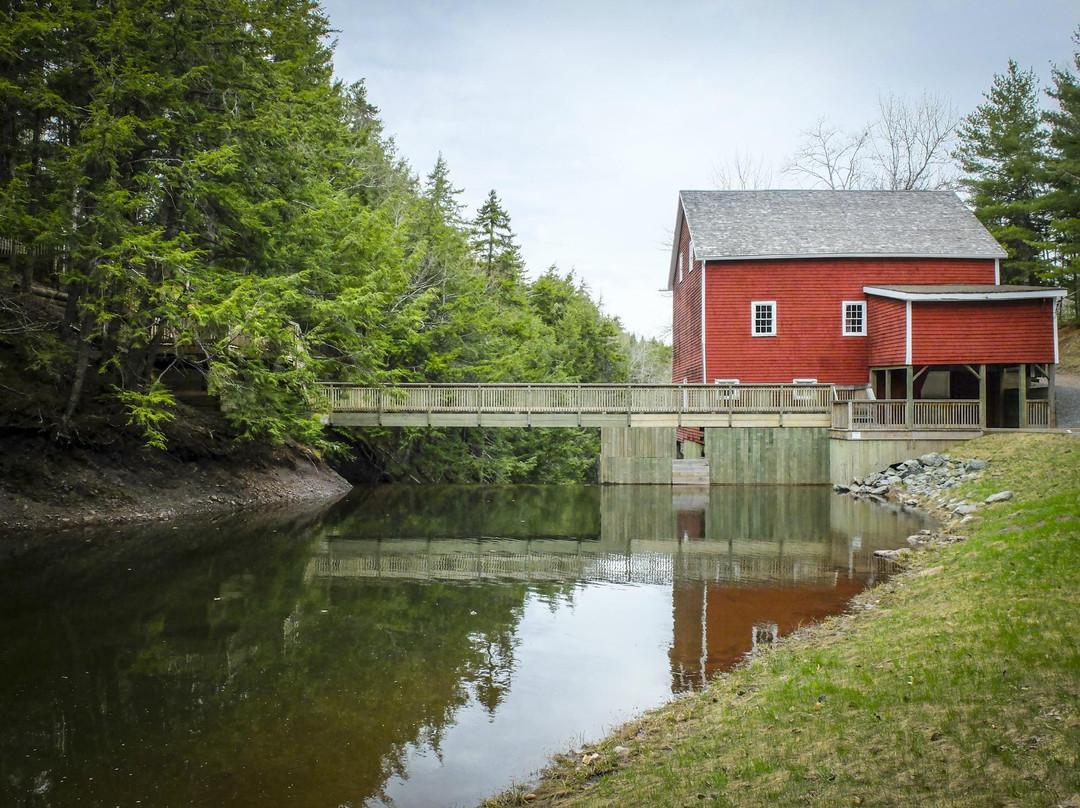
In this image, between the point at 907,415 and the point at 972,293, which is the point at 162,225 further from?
the point at 972,293

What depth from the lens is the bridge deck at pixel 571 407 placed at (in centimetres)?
2316


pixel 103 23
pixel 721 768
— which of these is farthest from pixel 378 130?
pixel 721 768

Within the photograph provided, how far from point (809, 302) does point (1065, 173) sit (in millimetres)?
14870

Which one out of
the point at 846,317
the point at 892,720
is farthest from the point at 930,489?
the point at 892,720

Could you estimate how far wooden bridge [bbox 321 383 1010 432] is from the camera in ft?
75.9

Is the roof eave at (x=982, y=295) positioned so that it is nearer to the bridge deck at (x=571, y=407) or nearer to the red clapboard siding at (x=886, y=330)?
the red clapboard siding at (x=886, y=330)

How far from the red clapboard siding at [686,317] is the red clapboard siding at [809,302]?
1295 millimetres

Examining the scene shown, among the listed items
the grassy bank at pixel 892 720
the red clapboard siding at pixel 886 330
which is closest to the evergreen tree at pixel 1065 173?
the red clapboard siding at pixel 886 330

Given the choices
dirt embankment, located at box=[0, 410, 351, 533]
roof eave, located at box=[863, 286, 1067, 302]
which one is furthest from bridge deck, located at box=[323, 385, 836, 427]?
roof eave, located at box=[863, 286, 1067, 302]

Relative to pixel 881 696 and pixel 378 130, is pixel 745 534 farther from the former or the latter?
pixel 378 130

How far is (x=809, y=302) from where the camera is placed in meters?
27.1

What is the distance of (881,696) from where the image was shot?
5527 millimetres

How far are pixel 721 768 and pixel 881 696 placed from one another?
1.53 metres

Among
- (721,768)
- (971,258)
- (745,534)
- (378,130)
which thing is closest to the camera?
(721,768)
